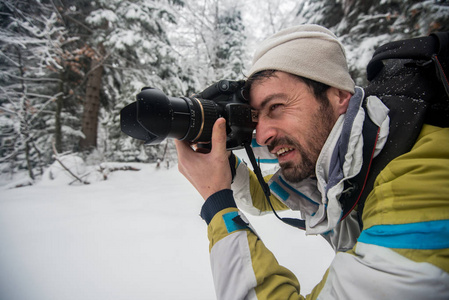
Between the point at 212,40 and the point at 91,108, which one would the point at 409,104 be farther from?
Result: the point at 212,40

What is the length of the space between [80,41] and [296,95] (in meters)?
7.51

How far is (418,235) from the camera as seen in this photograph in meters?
0.56

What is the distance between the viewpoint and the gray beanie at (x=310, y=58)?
1.11m

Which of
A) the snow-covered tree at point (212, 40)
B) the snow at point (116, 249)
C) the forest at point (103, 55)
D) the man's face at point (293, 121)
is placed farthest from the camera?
the snow-covered tree at point (212, 40)

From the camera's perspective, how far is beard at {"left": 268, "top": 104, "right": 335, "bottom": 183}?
1094 mm

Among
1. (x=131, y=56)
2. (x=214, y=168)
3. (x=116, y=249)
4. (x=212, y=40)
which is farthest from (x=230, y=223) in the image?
(x=212, y=40)

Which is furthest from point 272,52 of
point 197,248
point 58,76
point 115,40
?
point 58,76

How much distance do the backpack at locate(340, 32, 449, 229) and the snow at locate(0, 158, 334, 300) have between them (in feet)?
3.10

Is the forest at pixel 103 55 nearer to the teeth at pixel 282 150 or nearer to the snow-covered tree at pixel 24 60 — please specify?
the snow-covered tree at pixel 24 60

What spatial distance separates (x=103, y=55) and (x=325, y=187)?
7052 millimetres

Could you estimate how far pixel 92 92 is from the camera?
6441 mm

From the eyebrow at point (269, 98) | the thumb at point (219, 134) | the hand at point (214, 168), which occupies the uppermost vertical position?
the eyebrow at point (269, 98)

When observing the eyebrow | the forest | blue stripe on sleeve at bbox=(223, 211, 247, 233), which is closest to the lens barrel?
the eyebrow

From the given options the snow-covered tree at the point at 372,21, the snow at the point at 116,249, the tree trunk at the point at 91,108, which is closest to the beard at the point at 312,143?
the snow at the point at 116,249
